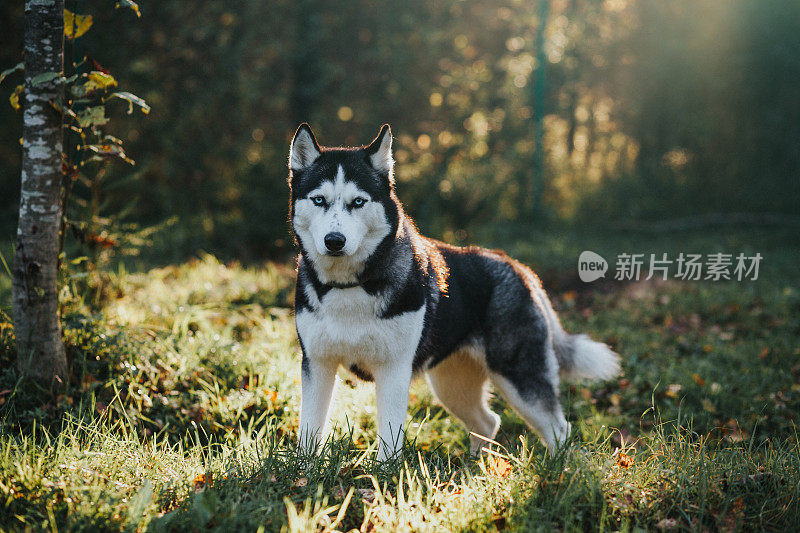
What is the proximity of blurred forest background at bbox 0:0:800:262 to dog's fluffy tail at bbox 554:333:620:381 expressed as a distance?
19.6ft

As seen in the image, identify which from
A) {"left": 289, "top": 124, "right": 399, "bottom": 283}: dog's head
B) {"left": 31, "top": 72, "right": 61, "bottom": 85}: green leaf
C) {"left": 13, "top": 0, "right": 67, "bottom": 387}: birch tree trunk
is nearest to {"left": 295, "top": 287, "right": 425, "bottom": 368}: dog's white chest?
{"left": 289, "top": 124, "right": 399, "bottom": 283}: dog's head

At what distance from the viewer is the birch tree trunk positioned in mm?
3264

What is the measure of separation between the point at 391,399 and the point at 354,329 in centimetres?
43

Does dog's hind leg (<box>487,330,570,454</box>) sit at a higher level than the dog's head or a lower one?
lower

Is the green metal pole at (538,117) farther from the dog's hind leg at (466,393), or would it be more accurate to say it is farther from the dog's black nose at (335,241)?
the dog's black nose at (335,241)

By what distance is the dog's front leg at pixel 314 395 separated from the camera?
9.91 ft

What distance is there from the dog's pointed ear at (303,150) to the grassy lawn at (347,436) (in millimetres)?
1279

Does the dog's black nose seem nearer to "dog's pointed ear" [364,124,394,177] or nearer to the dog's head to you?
the dog's head

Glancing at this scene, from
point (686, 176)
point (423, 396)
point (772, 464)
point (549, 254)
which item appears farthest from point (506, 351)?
point (686, 176)

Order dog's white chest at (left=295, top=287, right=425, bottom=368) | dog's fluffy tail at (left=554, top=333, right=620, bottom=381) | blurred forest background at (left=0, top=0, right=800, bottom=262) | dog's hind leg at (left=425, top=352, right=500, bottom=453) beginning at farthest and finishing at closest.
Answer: blurred forest background at (left=0, top=0, right=800, bottom=262)
dog's fluffy tail at (left=554, top=333, right=620, bottom=381)
dog's hind leg at (left=425, top=352, right=500, bottom=453)
dog's white chest at (left=295, top=287, right=425, bottom=368)

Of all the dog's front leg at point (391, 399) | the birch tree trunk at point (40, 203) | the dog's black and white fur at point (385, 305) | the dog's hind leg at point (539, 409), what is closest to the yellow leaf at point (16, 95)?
the birch tree trunk at point (40, 203)

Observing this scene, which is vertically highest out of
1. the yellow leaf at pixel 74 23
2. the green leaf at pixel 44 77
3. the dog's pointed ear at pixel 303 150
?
the yellow leaf at pixel 74 23

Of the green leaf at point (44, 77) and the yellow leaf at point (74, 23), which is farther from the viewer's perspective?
the yellow leaf at point (74, 23)

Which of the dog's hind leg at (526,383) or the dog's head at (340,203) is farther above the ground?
the dog's head at (340,203)
